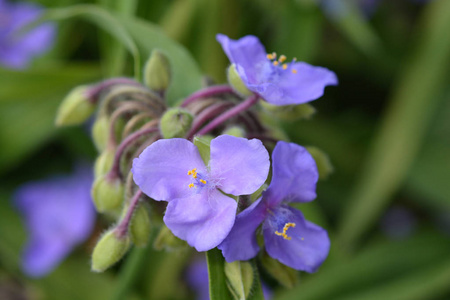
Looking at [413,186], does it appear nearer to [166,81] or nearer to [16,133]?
[166,81]

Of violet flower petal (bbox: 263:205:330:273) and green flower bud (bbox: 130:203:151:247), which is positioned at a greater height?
violet flower petal (bbox: 263:205:330:273)

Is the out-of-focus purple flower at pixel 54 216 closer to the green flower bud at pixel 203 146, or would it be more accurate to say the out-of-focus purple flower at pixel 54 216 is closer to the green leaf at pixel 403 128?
the green leaf at pixel 403 128

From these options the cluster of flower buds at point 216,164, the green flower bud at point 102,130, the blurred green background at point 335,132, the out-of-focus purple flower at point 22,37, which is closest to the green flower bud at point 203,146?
the cluster of flower buds at point 216,164

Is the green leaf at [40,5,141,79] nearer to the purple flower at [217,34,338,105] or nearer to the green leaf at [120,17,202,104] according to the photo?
the green leaf at [120,17,202,104]

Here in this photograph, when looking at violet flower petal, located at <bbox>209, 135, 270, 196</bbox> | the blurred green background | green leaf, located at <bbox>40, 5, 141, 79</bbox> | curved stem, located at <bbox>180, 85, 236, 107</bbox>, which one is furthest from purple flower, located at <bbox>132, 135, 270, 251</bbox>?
the blurred green background

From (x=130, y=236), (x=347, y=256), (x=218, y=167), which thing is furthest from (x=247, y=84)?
(x=347, y=256)

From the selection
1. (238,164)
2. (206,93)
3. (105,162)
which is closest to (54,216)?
(105,162)
